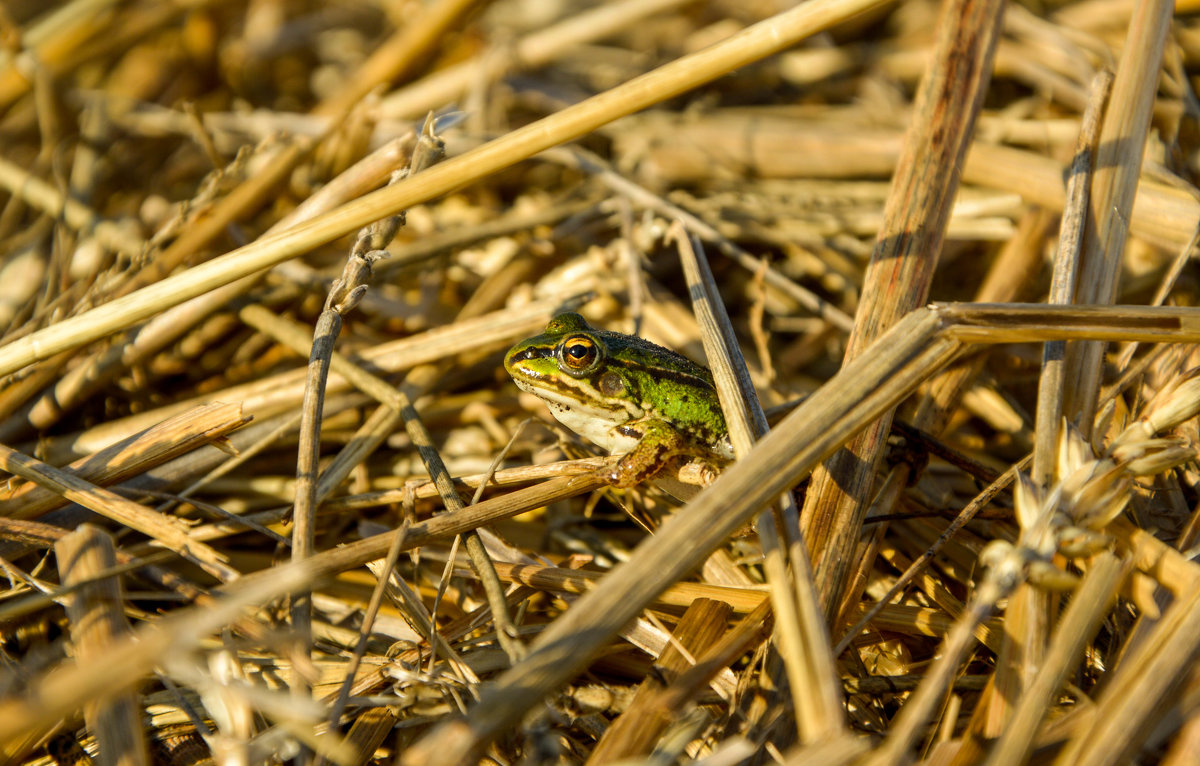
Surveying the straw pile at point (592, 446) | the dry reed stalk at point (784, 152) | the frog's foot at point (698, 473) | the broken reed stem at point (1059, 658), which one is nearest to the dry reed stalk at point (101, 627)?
the straw pile at point (592, 446)

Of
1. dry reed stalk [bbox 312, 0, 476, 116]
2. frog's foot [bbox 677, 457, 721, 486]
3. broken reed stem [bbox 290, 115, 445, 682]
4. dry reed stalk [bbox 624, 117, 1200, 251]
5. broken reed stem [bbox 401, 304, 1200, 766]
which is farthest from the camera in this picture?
dry reed stalk [bbox 312, 0, 476, 116]

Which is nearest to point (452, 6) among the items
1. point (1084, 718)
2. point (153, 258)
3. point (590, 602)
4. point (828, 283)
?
point (153, 258)

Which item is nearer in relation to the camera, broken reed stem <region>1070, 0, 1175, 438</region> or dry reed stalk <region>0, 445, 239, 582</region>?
dry reed stalk <region>0, 445, 239, 582</region>

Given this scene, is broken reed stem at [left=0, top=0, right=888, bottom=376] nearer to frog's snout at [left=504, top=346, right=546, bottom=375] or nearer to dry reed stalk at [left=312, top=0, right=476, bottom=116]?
frog's snout at [left=504, top=346, right=546, bottom=375]

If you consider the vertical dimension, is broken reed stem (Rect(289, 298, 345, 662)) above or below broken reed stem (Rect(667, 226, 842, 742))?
above

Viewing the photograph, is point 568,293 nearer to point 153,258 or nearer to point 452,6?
point 153,258

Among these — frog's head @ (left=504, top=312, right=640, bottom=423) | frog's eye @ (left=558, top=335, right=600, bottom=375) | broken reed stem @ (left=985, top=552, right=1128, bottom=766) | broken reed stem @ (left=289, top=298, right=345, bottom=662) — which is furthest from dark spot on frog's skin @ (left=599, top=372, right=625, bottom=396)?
broken reed stem @ (left=985, top=552, right=1128, bottom=766)

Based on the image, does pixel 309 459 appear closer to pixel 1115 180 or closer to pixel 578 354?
pixel 578 354
